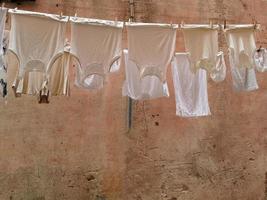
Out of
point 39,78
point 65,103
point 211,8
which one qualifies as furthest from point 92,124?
point 211,8

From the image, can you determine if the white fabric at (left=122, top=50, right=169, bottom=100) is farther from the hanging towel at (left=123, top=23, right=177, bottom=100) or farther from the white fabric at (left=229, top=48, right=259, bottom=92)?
the white fabric at (left=229, top=48, right=259, bottom=92)

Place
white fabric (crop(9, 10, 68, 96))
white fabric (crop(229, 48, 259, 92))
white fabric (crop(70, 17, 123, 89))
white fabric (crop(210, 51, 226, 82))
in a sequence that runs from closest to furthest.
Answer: white fabric (crop(9, 10, 68, 96)) → white fabric (crop(70, 17, 123, 89)) → white fabric (crop(210, 51, 226, 82)) → white fabric (crop(229, 48, 259, 92))

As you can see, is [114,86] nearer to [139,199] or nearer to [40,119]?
[40,119]

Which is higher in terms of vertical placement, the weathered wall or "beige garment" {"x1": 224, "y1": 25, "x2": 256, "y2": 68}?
"beige garment" {"x1": 224, "y1": 25, "x2": 256, "y2": 68}

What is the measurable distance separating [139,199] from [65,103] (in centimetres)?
183

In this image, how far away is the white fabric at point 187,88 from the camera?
5.61 m

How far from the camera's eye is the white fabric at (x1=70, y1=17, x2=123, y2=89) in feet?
15.5

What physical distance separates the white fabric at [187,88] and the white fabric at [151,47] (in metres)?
0.52

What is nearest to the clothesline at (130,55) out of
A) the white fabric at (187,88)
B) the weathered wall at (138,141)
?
the white fabric at (187,88)

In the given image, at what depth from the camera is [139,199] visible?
6871 millimetres

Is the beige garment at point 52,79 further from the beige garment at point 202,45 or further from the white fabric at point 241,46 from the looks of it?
the white fabric at point 241,46

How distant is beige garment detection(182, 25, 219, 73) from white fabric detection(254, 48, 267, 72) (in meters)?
0.65

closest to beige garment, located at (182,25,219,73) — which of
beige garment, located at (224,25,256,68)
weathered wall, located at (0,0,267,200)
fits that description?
beige garment, located at (224,25,256,68)

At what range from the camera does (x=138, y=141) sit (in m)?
6.92
